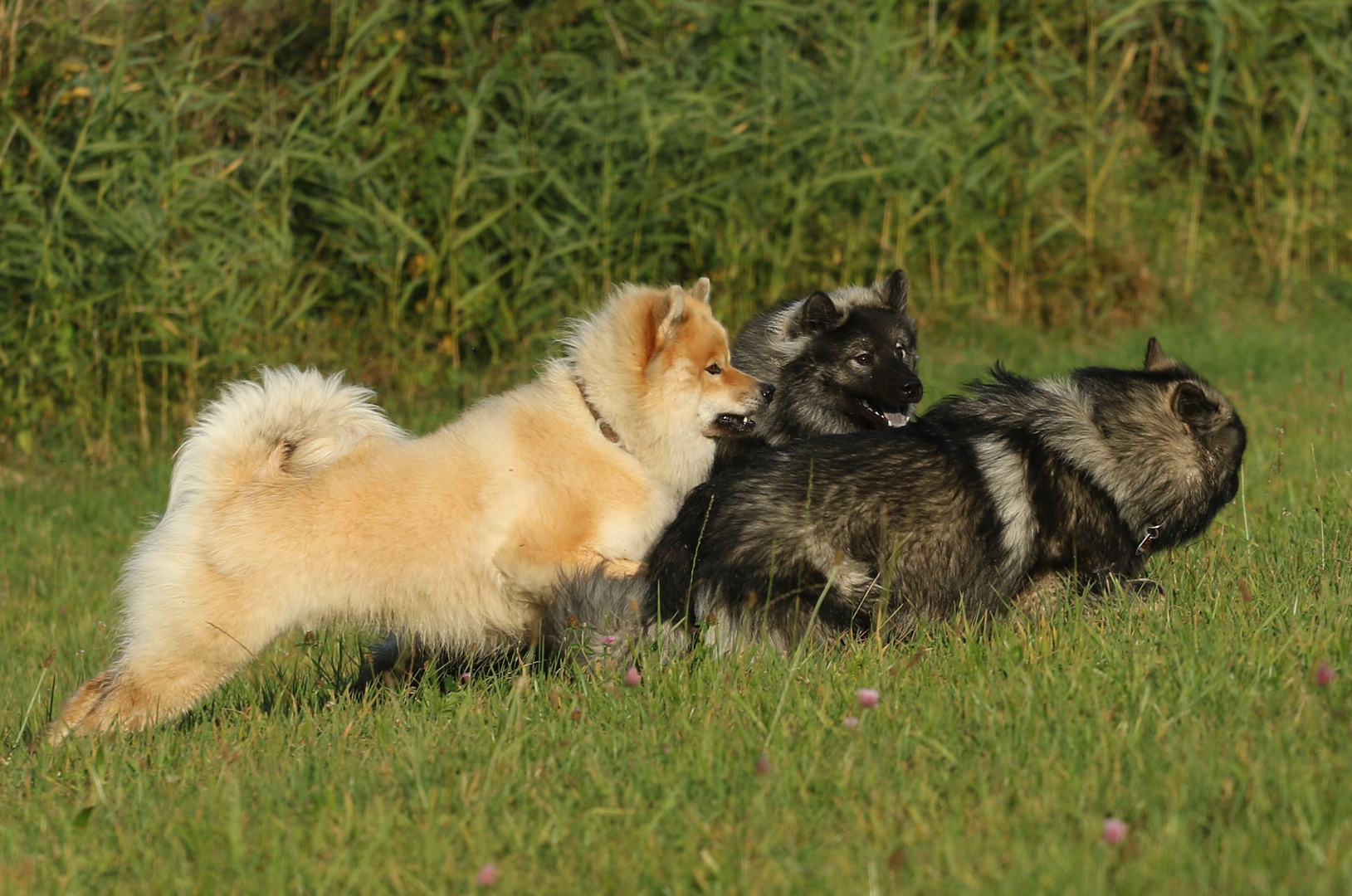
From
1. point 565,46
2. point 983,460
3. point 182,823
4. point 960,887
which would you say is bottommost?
point 182,823

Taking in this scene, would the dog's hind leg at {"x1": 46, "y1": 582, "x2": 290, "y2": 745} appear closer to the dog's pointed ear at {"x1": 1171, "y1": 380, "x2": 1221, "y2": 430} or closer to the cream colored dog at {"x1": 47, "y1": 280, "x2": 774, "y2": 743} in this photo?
the cream colored dog at {"x1": 47, "y1": 280, "x2": 774, "y2": 743}

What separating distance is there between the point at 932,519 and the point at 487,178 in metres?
6.83

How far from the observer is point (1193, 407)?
512 centimetres

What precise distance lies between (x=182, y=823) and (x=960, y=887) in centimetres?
194

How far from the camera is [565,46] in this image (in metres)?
11.4

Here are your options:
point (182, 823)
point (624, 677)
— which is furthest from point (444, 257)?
point (182, 823)

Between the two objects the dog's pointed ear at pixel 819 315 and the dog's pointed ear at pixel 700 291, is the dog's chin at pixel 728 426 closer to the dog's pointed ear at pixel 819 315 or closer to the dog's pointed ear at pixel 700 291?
the dog's pointed ear at pixel 700 291

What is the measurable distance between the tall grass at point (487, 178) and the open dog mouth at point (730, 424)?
5.43 m

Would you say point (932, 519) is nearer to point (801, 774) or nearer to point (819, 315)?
point (801, 774)

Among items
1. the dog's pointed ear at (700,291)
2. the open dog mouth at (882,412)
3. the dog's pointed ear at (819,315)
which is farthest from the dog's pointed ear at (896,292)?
the dog's pointed ear at (700,291)

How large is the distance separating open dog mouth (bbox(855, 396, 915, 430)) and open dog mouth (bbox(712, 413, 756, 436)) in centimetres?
119

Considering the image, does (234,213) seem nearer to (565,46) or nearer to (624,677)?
(565,46)

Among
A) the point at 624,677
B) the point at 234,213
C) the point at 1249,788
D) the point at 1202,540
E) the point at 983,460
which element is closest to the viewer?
the point at 1249,788

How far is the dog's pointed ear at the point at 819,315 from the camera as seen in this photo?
22.2ft
